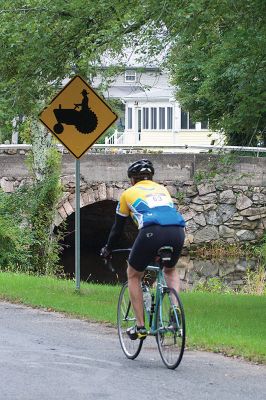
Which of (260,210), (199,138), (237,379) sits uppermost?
(199,138)

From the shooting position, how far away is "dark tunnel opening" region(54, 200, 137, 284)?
1307 inches

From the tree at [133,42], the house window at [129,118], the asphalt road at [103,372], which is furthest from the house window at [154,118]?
the asphalt road at [103,372]

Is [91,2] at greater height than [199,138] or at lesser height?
lesser

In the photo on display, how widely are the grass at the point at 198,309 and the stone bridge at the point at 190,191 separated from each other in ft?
38.9

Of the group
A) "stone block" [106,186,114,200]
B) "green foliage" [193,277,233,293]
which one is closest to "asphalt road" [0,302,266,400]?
"green foliage" [193,277,233,293]

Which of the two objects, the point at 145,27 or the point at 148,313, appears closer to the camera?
the point at 148,313

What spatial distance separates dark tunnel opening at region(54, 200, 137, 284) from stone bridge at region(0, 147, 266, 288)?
10.0 inches

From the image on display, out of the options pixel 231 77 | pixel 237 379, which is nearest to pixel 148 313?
pixel 237 379

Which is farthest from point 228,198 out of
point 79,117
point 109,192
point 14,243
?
point 79,117

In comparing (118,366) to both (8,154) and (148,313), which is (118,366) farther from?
(8,154)

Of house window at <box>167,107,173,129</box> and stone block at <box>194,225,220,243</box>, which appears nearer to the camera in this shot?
stone block at <box>194,225,220,243</box>

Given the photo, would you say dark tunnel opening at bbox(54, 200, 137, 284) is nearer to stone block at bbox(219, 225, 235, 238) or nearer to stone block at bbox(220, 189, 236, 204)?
stone block at bbox(219, 225, 235, 238)

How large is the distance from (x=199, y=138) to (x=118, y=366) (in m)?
50.1

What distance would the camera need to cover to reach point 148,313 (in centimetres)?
968
